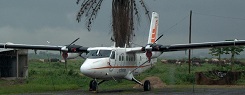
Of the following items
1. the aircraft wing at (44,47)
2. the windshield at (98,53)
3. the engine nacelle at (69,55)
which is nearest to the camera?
the windshield at (98,53)

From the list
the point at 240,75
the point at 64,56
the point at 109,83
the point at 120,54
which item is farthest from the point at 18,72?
the point at 240,75

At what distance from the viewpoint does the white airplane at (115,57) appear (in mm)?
24438

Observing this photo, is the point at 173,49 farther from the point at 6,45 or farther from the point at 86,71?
the point at 6,45

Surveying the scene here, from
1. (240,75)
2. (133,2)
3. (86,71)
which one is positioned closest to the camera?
(86,71)

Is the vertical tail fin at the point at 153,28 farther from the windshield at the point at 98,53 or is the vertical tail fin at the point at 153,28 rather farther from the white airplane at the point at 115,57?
the windshield at the point at 98,53

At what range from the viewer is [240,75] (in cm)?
3544

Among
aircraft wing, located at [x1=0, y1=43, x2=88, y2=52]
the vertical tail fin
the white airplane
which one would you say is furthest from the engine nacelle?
the vertical tail fin

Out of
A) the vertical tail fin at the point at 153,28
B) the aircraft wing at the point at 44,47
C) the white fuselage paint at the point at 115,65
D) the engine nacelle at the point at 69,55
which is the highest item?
the vertical tail fin at the point at 153,28

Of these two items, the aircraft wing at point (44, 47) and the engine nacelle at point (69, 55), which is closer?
the aircraft wing at point (44, 47)

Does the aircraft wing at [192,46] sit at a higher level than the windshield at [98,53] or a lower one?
higher

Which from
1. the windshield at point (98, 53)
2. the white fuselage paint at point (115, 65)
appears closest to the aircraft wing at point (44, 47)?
the white fuselage paint at point (115, 65)

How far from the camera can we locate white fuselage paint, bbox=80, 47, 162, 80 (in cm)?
2391

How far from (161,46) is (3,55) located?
16.1 metres

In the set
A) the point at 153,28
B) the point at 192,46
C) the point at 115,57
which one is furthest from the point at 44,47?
the point at 192,46
